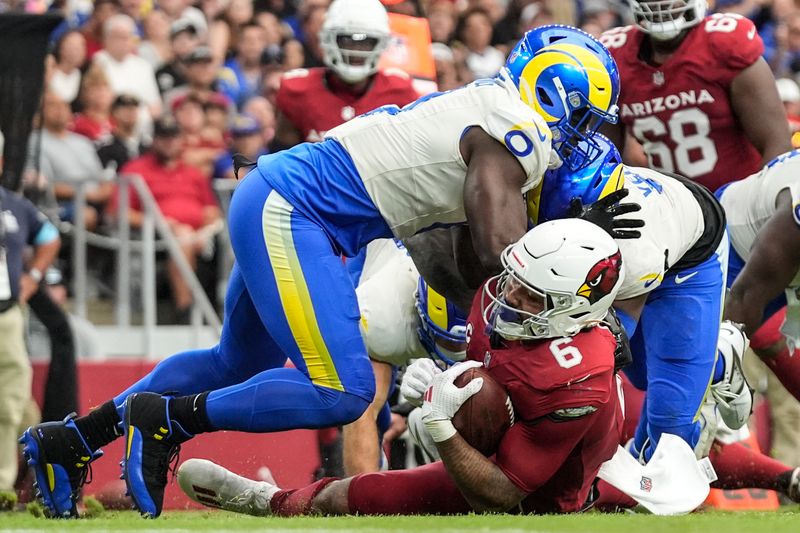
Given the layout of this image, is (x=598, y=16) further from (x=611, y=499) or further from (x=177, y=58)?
(x=611, y=499)

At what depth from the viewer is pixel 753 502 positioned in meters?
6.79

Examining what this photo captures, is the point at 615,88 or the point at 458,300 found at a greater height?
the point at 615,88

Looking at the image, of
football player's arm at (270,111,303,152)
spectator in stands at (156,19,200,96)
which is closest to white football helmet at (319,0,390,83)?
football player's arm at (270,111,303,152)

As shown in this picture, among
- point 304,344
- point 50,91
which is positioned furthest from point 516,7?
point 304,344

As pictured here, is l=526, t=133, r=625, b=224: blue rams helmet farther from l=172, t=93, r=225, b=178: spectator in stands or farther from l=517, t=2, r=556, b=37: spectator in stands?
l=517, t=2, r=556, b=37: spectator in stands

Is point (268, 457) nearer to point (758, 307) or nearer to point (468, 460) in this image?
point (758, 307)

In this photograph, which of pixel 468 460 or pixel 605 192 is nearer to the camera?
pixel 468 460

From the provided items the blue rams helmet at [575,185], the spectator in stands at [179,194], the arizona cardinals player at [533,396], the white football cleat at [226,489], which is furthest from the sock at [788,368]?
the spectator in stands at [179,194]

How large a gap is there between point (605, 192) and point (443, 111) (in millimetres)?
798

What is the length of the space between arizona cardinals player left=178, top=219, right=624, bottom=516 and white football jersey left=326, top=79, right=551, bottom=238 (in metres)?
0.29

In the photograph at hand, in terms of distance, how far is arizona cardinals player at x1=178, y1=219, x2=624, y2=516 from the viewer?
4680mm

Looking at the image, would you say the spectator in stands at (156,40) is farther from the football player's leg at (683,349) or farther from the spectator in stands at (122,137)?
the football player's leg at (683,349)

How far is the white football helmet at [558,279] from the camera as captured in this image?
4.75 meters

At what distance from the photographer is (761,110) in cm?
696
